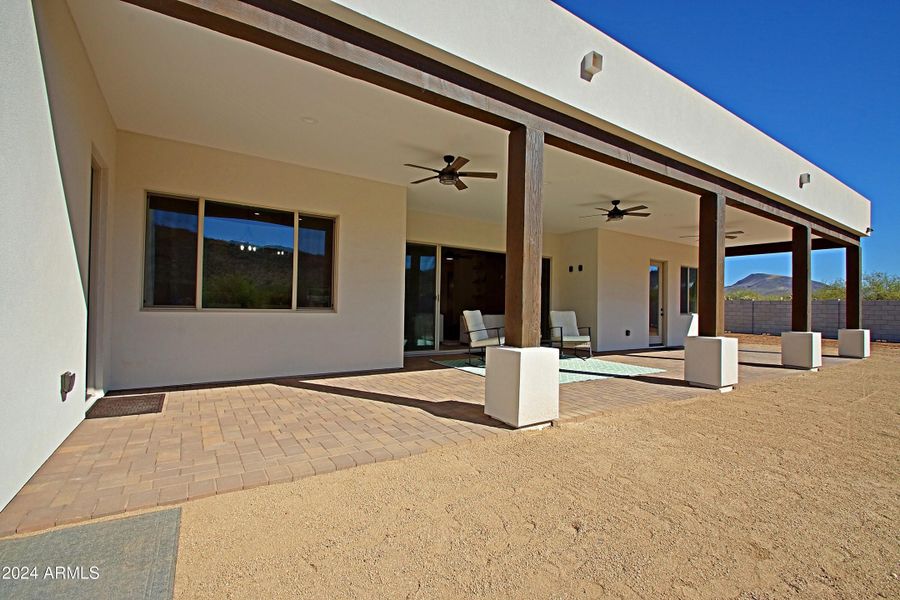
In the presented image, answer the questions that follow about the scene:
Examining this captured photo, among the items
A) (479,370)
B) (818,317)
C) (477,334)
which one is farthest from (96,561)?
(818,317)

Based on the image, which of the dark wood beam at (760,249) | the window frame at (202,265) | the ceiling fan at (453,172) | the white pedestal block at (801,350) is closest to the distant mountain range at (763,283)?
the dark wood beam at (760,249)

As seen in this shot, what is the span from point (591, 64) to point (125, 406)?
531 centimetres

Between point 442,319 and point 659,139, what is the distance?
16.7ft

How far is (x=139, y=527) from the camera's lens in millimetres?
1802

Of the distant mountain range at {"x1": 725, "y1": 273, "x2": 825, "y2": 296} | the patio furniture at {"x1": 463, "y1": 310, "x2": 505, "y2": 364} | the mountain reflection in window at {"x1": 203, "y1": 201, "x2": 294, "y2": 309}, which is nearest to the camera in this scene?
the mountain reflection in window at {"x1": 203, "y1": 201, "x2": 294, "y2": 309}

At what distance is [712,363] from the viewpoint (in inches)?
199

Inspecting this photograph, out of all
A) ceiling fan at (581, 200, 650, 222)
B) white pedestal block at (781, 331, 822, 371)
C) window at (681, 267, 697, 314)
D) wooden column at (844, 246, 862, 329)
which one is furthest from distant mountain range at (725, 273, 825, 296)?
ceiling fan at (581, 200, 650, 222)

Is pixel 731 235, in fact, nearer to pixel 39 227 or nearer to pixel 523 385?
pixel 523 385

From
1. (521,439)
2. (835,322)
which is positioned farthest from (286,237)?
(835,322)

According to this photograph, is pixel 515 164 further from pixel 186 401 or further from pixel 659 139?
pixel 186 401

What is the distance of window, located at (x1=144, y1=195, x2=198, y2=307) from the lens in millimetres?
4629

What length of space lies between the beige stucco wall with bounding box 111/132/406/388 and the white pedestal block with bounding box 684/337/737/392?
4.03m

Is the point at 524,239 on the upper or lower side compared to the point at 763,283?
lower

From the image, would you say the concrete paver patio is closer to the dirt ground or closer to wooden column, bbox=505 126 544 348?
the dirt ground
